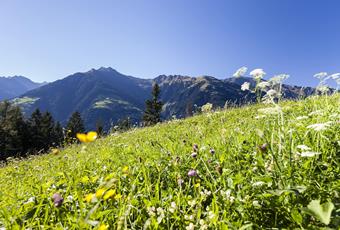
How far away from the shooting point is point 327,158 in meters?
3.15

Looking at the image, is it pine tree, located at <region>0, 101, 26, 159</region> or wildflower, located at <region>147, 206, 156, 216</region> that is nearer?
wildflower, located at <region>147, 206, 156, 216</region>

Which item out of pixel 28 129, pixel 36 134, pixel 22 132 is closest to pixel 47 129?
pixel 36 134

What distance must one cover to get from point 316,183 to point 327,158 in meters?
0.46

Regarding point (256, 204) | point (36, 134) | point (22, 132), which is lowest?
point (36, 134)

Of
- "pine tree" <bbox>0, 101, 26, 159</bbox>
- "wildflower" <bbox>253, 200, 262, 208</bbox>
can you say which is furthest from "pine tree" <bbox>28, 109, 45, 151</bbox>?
"wildflower" <bbox>253, 200, 262, 208</bbox>

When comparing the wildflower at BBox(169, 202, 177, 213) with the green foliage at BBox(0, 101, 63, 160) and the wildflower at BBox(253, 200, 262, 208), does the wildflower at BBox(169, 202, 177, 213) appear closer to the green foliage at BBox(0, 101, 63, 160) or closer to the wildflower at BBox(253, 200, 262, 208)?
the wildflower at BBox(253, 200, 262, 208)

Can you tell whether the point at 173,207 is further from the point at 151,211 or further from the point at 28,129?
the point at 28,129

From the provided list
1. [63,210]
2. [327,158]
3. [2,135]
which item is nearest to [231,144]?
[327,158]

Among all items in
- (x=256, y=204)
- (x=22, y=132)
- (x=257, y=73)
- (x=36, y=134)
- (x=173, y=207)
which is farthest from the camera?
(x=36, y=134)

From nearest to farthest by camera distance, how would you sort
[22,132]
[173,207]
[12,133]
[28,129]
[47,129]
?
[173,207]
[12,133]
[22,132]
[28,129]
[47,129]

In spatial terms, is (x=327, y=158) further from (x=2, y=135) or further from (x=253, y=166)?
(x=2, y=135)

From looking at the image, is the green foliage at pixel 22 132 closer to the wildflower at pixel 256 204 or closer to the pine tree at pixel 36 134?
the pine tree at pixel 36 134

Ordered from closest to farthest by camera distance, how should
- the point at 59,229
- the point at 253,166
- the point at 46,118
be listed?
the point at 59,229, the point at 253,166, the point at 46,118

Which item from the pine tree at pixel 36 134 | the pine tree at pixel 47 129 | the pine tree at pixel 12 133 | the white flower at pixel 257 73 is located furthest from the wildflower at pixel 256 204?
the pine tree at pixel 47 129
